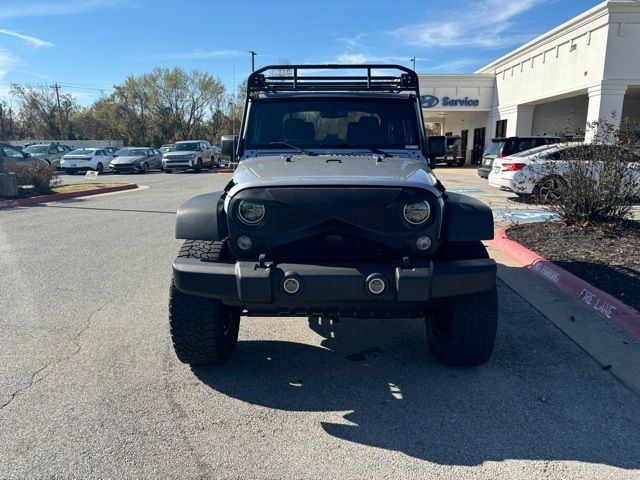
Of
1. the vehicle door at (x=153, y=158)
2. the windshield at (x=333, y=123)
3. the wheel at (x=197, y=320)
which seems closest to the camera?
the wheel at (x=197, y=320)

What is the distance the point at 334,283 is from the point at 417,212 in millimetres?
710

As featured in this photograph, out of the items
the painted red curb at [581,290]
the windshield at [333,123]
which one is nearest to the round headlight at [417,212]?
the windshield at [333,123]

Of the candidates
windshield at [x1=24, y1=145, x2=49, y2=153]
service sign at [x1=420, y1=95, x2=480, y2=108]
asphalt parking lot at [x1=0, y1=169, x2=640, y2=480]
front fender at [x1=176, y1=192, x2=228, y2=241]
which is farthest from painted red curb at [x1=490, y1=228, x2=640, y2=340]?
windshield at [x1=24, y1=145, x2=49, y2=153]

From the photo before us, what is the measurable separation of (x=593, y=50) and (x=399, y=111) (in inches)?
684

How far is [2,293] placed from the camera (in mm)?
5461

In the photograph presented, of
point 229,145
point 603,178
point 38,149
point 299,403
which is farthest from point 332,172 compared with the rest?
point 38,149

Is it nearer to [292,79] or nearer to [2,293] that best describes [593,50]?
[292,79]

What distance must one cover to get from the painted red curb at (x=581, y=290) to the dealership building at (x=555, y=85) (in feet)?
10.2

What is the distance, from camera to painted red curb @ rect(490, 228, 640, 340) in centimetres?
427

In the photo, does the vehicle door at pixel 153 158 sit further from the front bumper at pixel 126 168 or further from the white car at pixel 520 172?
the white car at pixel 520 172

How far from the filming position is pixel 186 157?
27.7 meters

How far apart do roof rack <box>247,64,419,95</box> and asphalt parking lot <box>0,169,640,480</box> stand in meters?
2.38

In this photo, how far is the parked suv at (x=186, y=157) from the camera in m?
27.7

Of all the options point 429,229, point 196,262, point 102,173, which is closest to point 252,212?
point 196,262
